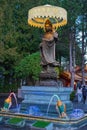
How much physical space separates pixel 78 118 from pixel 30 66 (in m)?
23.1

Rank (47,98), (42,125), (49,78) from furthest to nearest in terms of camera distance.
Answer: (49,78), (47,98), (42,125)

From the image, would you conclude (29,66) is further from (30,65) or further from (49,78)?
(49,78)

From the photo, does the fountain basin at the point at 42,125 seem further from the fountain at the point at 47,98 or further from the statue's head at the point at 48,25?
the statue's head at the point at 48,25

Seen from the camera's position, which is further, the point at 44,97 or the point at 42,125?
the point at 44,97

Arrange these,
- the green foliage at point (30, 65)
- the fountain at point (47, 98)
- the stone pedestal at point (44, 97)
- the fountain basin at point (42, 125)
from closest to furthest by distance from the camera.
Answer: the fountain basin at point (42, 125)
the fountain at point (47, 98)
the stone pedestal at point (44, 97)
the green foliage at point (30, 65)

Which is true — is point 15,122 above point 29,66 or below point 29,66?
below

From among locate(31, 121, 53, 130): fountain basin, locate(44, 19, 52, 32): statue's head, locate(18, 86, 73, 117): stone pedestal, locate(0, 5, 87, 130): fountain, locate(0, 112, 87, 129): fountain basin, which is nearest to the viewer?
locate(31, 121, 53, 130): fountain basin

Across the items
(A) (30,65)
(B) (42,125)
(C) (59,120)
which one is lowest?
(B) (42,125)

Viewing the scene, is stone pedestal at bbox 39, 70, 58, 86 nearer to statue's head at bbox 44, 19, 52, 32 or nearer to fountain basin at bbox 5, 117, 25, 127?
statue's head at bbox 44, 19, 52, 32

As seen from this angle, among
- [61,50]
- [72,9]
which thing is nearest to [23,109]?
[72,9]

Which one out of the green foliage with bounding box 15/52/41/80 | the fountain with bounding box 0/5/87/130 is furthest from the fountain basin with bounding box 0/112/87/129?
the green foliage with bounding box 15/52/41/80

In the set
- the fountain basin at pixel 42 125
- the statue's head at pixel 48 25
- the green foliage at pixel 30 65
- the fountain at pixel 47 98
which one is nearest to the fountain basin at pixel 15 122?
the fountain at pixel 47 98

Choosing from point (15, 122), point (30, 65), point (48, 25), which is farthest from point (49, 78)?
point (30, 65)

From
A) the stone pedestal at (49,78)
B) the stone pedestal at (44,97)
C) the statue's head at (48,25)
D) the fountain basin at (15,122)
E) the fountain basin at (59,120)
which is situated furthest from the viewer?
the statue's head at (48,25)
